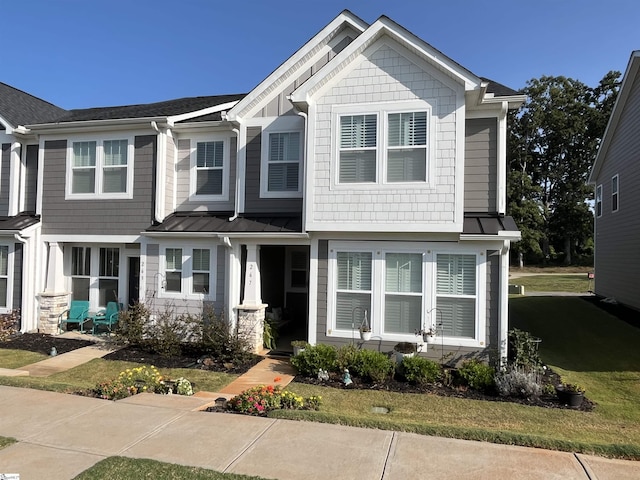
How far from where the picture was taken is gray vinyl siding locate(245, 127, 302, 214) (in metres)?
9.93

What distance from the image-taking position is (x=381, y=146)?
27.0 feet

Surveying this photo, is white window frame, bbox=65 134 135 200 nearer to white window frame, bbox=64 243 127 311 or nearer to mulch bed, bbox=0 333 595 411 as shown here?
white window frame, bbox=64 243 127 311

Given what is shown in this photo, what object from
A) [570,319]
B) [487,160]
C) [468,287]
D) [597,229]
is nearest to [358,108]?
[487,160]

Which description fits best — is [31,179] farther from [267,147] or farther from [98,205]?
[267,147]

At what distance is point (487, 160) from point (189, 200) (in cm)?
758

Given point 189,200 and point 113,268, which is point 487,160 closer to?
point 189,200

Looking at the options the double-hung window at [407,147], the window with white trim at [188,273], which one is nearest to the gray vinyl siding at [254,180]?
the window with white trim at [188,273]

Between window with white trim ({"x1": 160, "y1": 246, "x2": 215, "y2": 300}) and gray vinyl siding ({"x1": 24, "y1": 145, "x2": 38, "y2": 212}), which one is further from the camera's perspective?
gray vinyl siding ({"x1": 24, "y1": 145, "x2": 38, "y2": 212})

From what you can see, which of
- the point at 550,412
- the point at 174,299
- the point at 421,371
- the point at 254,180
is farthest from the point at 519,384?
the point at 174,299

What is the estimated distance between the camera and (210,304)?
9.91 meters

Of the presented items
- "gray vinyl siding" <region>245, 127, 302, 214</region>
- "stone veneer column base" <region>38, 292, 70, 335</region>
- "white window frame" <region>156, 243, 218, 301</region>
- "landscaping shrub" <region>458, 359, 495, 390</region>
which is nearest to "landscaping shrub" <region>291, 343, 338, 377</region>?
"landscaping shrub" <region>458, 359, 495, 390</region>

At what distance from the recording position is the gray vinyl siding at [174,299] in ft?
32.5

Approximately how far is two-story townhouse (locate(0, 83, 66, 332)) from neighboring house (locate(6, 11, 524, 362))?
41cm

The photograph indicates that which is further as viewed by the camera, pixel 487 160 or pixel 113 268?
pixel 113 268
